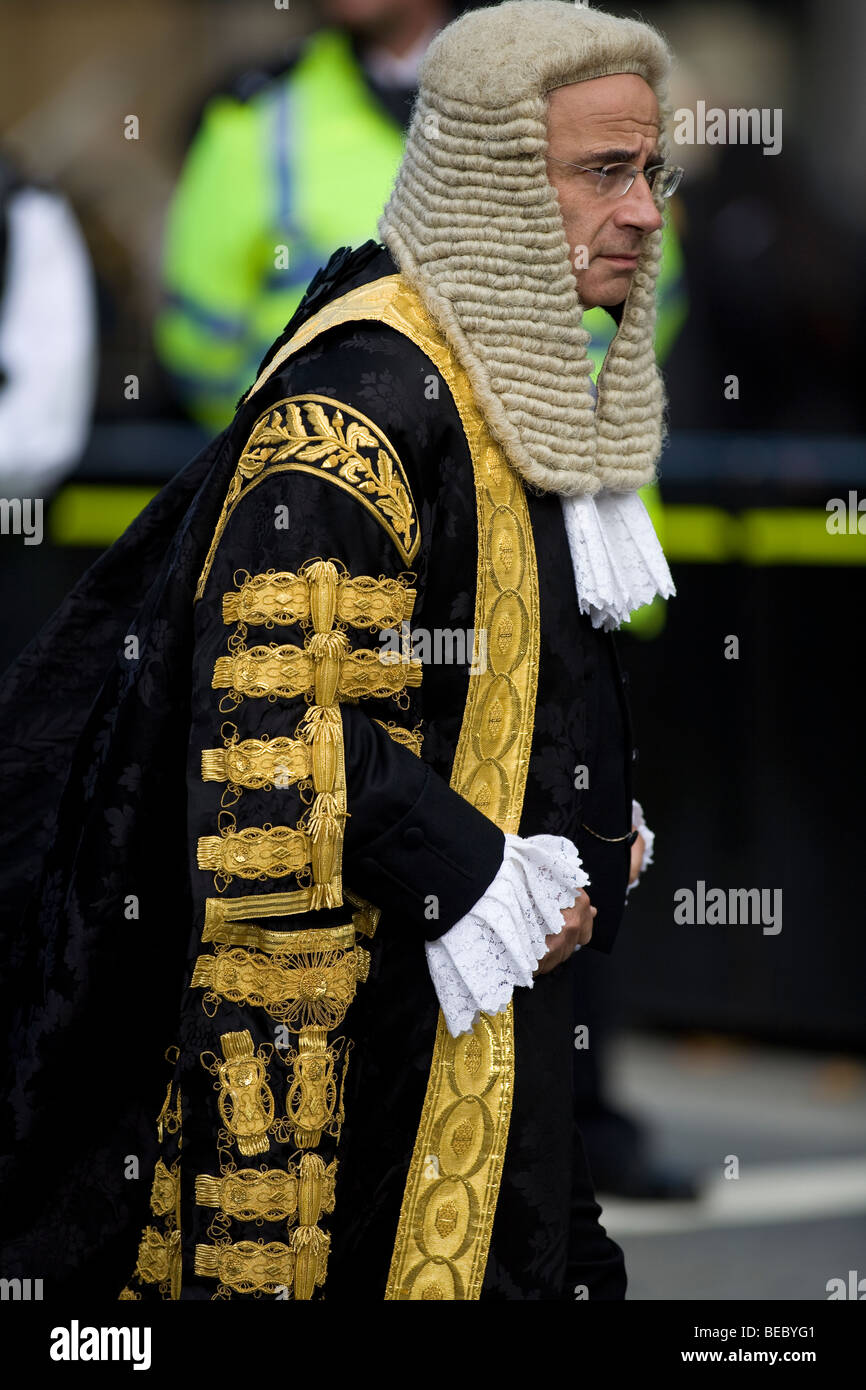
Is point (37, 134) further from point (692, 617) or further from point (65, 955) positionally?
point (65, 955)

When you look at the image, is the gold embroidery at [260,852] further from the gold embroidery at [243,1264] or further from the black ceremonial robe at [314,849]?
the gold embroidery at [243,1264]

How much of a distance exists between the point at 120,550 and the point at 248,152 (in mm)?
2255

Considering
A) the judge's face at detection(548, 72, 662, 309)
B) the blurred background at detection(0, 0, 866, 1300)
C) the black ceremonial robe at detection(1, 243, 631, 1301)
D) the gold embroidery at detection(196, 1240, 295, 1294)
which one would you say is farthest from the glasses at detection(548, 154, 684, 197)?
the blurred background at detection(0, 0, 866, 1300)

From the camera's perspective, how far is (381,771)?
7.75 feet

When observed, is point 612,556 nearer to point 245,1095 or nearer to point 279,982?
point 279,982

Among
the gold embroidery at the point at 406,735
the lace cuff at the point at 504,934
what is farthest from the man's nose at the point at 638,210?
the lace cuff at the point at 504,934

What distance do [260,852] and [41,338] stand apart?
3.28 meters

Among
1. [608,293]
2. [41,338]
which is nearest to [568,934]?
[608,293]

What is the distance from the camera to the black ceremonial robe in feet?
7.64

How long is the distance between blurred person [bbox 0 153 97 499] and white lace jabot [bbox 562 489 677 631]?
283 centimetres

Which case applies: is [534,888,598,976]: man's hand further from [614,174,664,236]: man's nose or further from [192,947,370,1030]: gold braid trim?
[614,174,664,236]: man's nose

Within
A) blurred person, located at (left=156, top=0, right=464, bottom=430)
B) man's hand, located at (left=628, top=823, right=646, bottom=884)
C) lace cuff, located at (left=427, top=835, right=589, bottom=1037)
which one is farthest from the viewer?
blurred person, located at (left=156, top=0, right=464, bottom=430)

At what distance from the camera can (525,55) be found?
2500 mm

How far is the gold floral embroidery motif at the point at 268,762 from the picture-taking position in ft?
7.53
